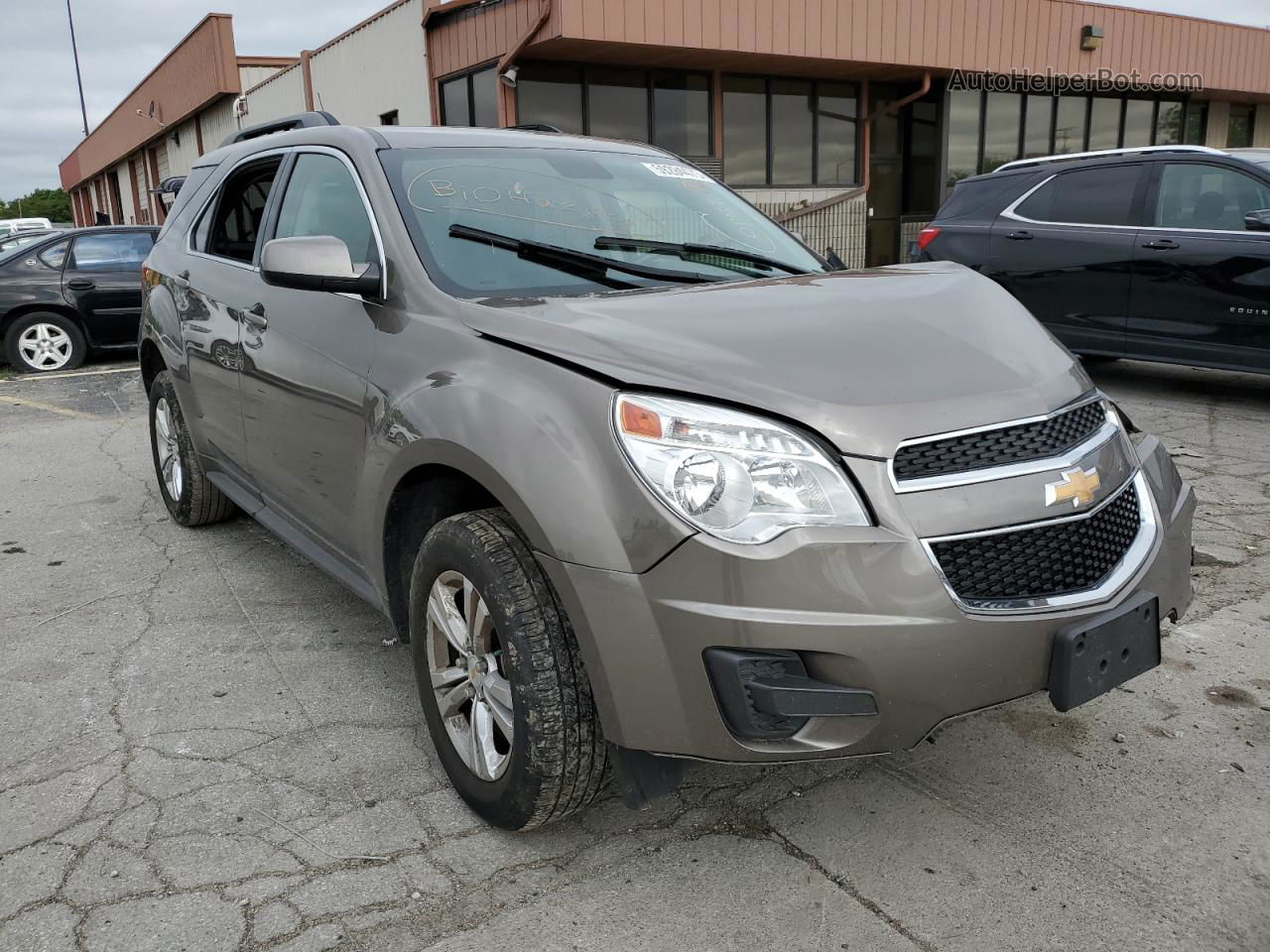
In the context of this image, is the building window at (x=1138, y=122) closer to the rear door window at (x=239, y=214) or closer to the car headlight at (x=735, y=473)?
the rear door window at (x=239, y=214)

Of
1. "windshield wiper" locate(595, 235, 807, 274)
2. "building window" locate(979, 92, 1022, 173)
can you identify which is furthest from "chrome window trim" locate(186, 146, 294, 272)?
"building window" locate(979, 92, 1022, 173)

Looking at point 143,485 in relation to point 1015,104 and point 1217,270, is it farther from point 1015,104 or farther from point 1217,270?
point 1015,104

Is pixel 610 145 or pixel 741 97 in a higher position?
pixel 741 97

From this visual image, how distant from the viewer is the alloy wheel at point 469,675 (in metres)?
2.39

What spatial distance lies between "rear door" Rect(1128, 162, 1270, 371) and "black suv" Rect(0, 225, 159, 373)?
9.36 metres

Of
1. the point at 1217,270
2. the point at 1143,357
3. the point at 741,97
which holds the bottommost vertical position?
the point at 1143,357

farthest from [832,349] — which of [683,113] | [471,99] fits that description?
[683,113]

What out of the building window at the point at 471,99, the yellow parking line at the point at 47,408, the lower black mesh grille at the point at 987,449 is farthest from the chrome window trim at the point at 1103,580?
the building window at the point at 471,99

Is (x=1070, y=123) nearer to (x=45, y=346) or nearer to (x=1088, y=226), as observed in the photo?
(x=1088, y=226)

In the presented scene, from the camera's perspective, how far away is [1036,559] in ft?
6.89

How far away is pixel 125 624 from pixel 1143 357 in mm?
6435

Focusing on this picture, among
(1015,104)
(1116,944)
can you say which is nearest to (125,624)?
(1116,944)

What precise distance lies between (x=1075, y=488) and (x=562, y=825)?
4.57 feet

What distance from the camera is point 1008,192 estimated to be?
8070mm
